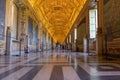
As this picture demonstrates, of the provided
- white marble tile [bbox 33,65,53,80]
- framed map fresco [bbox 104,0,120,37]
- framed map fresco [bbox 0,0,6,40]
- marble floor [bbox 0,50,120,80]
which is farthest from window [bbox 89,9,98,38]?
white marble tile [bbox 33,65,53,80]

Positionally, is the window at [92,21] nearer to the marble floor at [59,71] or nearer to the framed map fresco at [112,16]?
the framed map fresco at [112,16]

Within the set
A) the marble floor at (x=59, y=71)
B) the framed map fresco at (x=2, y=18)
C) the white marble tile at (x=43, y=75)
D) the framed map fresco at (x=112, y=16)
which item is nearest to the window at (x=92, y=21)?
the framed map fresco at (x=112, y=16)

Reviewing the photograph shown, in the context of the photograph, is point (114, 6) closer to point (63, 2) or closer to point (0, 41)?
point (0, 41)

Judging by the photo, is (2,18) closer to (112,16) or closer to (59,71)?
(112,16)

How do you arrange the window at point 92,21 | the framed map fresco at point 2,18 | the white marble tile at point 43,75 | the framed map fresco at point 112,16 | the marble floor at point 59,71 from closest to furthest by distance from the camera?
the white marble tile at point 43,75
the marble floor at point 59,71
the framed map fresco at point 112,16
the framed map fresco at point 2,18
the window at point 92,21

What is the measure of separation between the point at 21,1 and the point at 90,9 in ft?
27.2

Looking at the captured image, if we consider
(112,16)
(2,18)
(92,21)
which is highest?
(92,21)

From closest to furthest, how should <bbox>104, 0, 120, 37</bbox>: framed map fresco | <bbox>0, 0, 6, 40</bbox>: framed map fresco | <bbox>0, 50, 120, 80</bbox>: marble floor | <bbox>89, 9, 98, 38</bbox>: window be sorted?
<bbox>0, 50, 120, 80</bbox>: marble floor < <bbox>104, 0, 120, 37</bbox>: framed map fresco < <bbox>0, 0, 6, 40</bbox>: framed map fresco < <bbox>89, 9, 98, 38</bbox>: window

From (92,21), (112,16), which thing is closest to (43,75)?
(112,16)

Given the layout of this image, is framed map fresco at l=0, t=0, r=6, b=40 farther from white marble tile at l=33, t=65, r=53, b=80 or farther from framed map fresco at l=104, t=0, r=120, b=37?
white marble tile at l=33, t=65, r=53, b=80

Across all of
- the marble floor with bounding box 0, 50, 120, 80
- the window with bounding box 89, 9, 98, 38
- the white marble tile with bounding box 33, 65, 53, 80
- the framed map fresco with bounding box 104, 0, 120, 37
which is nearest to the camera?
the white marble tile with bounding box 33, 65, 53, 80

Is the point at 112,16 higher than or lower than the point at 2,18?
lower

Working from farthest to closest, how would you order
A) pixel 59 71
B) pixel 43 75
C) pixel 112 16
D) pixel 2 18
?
pixel 2 18, pixel 112 16, pixel 59 71, pixel 43 75

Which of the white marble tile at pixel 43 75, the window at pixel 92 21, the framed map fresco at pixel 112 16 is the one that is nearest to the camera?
the white marble tile at pixel 43 75
